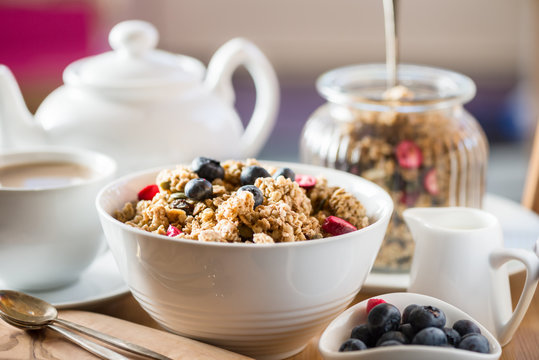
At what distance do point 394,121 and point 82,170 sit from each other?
18.1 inches

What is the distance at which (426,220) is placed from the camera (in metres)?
0.79

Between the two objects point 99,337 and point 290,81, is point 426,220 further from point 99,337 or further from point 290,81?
point 290,81

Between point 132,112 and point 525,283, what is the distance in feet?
2.06

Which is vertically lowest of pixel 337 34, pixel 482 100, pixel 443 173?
pixel 482 100

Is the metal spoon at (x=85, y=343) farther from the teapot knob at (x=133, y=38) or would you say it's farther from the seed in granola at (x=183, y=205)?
the teapot knob at (x=133, y=38)

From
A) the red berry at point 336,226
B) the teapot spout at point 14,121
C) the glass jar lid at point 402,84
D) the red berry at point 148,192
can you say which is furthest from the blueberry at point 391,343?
the teapot spout at point 14,121

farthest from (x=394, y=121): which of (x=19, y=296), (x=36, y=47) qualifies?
(x=36, y=47)

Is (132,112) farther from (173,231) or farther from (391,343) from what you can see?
(391,343)

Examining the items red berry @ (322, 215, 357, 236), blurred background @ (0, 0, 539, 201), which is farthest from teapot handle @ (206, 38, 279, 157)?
blurred background @ (0, 0, 539, 201)

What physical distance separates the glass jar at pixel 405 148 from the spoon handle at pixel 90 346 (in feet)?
1.37

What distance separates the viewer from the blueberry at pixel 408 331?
2.01ft

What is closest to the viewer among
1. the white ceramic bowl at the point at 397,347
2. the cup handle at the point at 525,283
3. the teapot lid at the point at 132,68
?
the white ceramic bowl at the point at 397,347

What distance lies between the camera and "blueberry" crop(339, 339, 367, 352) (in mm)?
596

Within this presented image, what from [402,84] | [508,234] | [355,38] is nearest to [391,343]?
[508,234]
